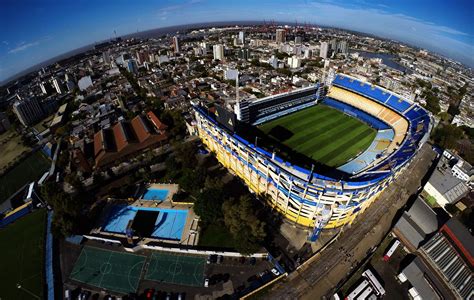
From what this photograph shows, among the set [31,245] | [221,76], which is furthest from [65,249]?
[221,76]

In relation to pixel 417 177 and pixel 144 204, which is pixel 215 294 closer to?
pixel 144 204

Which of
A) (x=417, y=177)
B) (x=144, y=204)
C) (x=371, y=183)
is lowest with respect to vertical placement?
(x=417, y=177)

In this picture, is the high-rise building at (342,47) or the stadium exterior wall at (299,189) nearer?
the stadium exterior wall at (299,189)

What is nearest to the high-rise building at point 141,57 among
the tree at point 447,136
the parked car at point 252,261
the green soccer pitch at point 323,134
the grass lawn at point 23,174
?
the grass lawn at point 23,174

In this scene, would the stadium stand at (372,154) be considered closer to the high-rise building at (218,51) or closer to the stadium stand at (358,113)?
the stadium stand at (358,113)

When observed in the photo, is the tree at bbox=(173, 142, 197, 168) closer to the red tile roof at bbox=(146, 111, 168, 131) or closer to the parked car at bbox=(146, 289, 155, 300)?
the red tile roof at bbox=(146, 111, 168, 131)

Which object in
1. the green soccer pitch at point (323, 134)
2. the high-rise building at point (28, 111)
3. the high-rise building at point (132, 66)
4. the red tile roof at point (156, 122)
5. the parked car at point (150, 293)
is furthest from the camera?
the high-rise building at point (132, 66)
